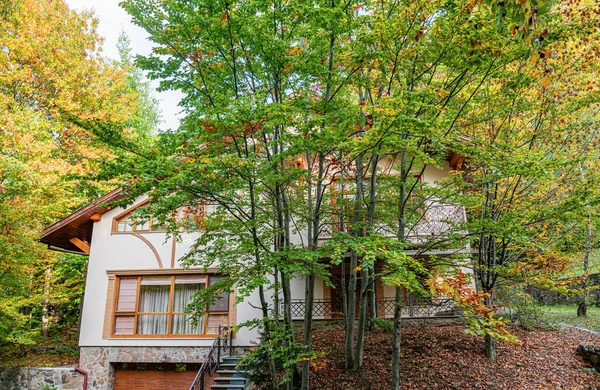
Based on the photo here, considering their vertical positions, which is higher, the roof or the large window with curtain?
the roof

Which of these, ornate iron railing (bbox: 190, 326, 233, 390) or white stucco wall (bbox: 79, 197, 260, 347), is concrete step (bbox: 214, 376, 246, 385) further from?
white stucco wall (bbox: 79, 197, 260, 347)

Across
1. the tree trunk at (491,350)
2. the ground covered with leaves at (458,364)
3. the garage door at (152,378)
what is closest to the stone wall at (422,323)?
the ground covered with leaves at (458,364)

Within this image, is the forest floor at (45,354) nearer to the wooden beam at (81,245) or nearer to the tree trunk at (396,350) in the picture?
the wooden beam at (81,245)

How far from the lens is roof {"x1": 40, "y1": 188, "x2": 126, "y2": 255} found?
10.8 metres

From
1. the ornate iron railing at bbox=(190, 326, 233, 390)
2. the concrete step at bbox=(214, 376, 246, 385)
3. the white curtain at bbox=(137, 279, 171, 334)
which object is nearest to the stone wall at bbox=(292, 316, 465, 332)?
the concrete step at bbox=(214, 376, 246, 385)

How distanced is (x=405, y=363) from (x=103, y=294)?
8.87m

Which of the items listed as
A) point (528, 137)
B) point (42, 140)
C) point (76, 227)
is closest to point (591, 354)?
point (528, 137)

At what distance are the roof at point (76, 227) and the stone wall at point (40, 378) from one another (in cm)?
365

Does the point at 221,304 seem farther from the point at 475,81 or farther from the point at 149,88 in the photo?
the point at 149,88

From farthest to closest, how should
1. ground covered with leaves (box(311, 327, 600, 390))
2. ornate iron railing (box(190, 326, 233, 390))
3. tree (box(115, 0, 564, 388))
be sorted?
ornate iron railing (box(190, 326, 233, 390)) → ground covered with leaves (box(311, 327, 600, 390)) → tree (box(115, 0, 564, 388))

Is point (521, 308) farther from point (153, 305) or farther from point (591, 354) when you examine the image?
point (153, 305)

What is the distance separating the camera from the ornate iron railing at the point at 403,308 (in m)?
10.3

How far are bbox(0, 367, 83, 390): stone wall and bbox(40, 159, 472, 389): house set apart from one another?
0.37m

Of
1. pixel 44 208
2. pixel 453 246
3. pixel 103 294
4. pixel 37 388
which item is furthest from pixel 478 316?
pixel 37 388
